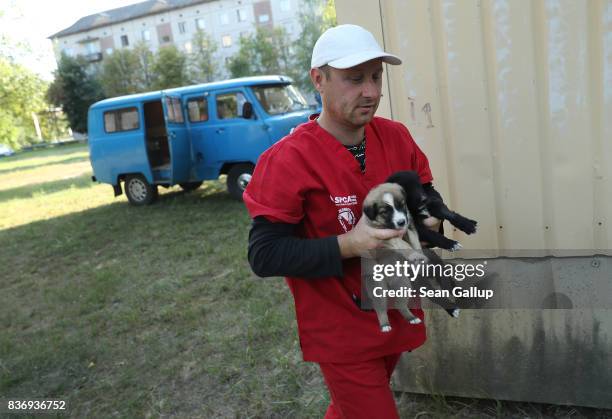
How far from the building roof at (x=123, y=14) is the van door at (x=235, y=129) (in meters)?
54.7

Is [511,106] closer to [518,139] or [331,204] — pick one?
[518,139]

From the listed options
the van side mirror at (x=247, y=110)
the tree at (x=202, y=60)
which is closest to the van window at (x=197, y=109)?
the van side mirror at (x=247, y=110)

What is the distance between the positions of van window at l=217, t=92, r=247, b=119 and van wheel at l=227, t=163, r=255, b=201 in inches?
40.5

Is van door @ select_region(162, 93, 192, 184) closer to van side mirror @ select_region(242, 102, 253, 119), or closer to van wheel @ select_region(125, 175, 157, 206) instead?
van wheel @ select_region(125, 175, 157, 206)

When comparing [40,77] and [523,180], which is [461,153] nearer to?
[523,180]

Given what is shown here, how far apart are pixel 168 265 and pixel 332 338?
507cm

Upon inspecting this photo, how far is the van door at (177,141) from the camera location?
30.2 feet

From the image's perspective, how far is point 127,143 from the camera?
32.5ft

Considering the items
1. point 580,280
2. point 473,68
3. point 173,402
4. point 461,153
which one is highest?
point 473,68

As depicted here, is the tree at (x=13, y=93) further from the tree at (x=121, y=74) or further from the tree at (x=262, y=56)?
the tree at (x=121, y=74)

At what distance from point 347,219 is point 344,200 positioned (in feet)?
0.23

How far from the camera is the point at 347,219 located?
1639 mm

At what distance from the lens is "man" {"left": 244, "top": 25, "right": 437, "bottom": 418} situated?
154 centimetres

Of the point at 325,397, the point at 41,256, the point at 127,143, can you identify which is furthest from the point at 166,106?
the point at 325,397
